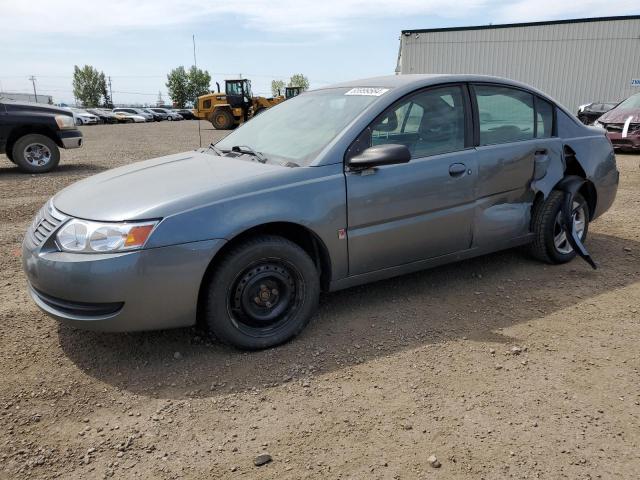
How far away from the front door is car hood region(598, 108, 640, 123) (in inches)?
398

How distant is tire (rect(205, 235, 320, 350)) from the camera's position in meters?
2.95

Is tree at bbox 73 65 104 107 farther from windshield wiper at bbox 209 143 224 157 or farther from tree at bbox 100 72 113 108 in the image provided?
windshield wiper at bbox 209 143 224 157

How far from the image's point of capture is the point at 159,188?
10.1 feet

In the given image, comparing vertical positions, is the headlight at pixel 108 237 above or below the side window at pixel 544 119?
below

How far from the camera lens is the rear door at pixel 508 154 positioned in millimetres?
3891

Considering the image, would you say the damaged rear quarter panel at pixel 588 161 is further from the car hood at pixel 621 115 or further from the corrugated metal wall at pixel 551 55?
the corrugated metal wall at pixel 551 55

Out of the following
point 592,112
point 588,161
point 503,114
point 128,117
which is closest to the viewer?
point 503,114

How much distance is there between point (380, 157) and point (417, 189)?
0.47 meters

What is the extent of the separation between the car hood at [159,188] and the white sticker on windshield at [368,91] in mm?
906

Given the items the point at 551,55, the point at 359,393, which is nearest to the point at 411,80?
the point at 359,393

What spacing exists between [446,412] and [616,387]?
37.5 inches

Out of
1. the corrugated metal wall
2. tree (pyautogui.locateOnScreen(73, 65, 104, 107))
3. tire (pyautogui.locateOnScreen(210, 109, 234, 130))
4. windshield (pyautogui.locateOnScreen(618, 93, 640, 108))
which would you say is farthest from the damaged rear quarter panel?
tree (pyautogui.locateOnScreen(73, 65, 104, 107))

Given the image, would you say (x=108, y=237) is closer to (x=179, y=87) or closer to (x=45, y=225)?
(x=45, y=225)

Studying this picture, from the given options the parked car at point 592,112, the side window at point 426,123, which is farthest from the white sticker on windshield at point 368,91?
the parked car at point 592,112
